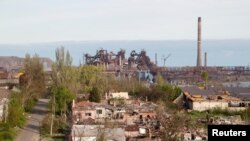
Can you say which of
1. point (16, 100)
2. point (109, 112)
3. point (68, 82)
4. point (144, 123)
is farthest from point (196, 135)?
point (68, 82)

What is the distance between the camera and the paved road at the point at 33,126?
53.8 ft

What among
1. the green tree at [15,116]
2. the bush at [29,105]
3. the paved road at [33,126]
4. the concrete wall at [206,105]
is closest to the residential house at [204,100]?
the concrete wall at [206,105]

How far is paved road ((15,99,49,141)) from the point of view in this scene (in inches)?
645

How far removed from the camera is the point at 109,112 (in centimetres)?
1903

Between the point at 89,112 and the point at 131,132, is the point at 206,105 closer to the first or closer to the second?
the point at 89,112

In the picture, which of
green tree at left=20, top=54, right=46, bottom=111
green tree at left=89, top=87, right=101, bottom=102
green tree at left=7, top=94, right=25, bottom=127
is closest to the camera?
green tree at left=7, top=94, right=25, bottom=127

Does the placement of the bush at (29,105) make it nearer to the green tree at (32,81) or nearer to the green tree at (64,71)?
the green tree at (32,81)

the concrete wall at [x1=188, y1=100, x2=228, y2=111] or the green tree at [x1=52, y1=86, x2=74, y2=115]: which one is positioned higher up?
the green tree at [x1=52, y1=86, x2=74, y2=115]

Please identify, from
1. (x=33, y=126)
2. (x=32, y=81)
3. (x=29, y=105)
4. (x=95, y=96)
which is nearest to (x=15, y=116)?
(x=33, y=126)

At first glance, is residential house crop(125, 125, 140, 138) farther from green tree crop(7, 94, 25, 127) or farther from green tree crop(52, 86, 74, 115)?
green tree crop(52, 86, 74, 115)

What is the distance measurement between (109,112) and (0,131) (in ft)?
Result: 14.9

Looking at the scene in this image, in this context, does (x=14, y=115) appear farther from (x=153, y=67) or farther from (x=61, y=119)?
(x=153, y=67)

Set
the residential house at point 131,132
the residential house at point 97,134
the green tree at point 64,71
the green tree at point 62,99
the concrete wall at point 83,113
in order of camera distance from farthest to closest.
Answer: the green tree at point 64,71 < the green tree at point 62,99 < the concrete wall at point 83,113 < the residential house at point 131,132 < the residential house at point 97,134

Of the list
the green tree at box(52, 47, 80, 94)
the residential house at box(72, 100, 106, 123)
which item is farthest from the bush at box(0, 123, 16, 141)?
the green tree at box(52, 47, 80, 94)
